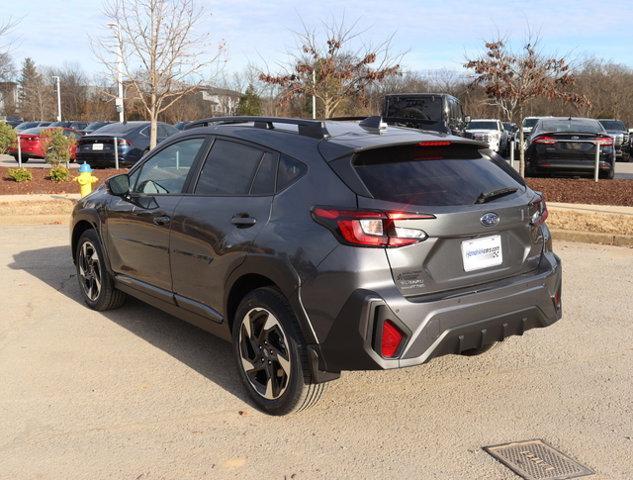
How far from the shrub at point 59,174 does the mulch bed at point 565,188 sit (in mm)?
142

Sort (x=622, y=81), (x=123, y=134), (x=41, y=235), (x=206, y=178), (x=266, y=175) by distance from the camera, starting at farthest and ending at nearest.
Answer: (x=622, y=81), (x=123, y=134), (x=41, y=235), (x=206, y=178), (x=266, y=175)

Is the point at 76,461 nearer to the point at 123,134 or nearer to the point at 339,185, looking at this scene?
the point at 339,185

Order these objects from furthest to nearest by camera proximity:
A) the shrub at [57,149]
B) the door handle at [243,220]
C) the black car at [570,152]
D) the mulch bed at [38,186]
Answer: the shrub at [57,149], the black car at [570,152], the mulch bed at [38,186], the door handle at [243,220]

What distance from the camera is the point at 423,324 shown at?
3385 millimetres

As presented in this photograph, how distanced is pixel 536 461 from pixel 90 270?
421cm

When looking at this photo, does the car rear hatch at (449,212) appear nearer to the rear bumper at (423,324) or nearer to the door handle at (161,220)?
the rear bumper at (423,324)

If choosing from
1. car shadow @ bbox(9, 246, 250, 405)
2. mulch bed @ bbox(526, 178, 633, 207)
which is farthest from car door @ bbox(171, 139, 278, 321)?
mulch bed @ bbox(526, 178, 633, 207)

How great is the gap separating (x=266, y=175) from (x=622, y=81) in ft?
168

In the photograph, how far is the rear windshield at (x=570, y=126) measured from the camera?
629 inches

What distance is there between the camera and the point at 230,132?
177 inches

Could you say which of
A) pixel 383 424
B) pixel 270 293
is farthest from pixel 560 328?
pixel 270 293

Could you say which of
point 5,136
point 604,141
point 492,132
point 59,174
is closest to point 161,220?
point 59,174

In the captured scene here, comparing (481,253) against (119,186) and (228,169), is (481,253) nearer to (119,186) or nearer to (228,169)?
(228,169)

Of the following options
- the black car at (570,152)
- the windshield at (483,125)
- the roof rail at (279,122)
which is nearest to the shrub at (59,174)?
the black car at (570,152)
